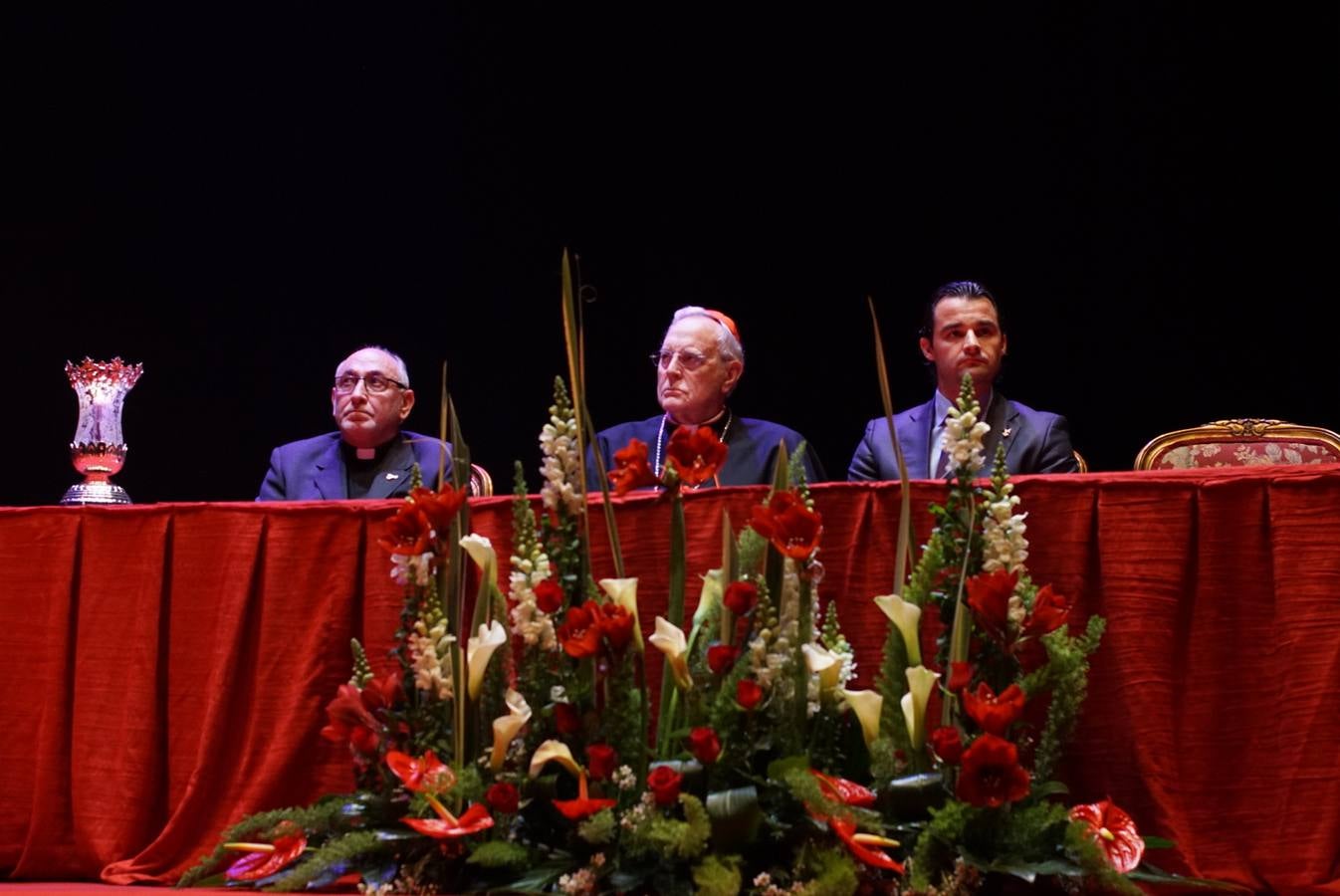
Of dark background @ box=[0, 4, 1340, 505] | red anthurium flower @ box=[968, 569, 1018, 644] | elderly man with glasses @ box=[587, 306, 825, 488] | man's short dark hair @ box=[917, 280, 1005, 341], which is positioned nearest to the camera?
red anthurium flower @ box=[968, 569, 1018, 644]

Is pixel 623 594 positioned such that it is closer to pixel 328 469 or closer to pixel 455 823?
pixel 455 823

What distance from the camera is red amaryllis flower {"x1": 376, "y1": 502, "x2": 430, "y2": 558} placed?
1953 mm

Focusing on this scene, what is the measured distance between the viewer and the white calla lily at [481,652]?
192 cm

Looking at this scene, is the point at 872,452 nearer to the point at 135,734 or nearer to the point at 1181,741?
the point at 1181,741

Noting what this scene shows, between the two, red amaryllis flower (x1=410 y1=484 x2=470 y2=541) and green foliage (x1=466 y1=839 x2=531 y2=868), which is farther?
red amaryllis flower (x1=410 y1=484 x2=470 y2=541)

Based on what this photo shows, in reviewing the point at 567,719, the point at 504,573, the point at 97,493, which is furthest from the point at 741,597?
the point at 97,493

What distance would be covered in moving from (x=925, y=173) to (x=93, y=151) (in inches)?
110

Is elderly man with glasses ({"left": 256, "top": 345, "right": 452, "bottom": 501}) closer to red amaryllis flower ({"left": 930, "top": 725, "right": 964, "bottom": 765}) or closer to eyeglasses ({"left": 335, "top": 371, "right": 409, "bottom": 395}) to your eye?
eyeglasses ({"left": 335, "top": 371, "right": 409, "bottom": 395})

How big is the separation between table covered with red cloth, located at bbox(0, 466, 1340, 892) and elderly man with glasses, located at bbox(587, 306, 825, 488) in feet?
4.11

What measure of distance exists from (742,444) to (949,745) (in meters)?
1.92

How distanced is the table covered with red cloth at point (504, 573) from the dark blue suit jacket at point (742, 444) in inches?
45.1

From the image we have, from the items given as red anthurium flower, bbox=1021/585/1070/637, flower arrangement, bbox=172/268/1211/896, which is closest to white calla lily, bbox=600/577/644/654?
flower arrangement, bbox=172/268/1211/896

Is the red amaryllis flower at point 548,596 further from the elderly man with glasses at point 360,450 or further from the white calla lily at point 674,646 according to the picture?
the elderly man with glasses at point 360,450

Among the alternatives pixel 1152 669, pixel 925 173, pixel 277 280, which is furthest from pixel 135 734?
pixel 925 173
